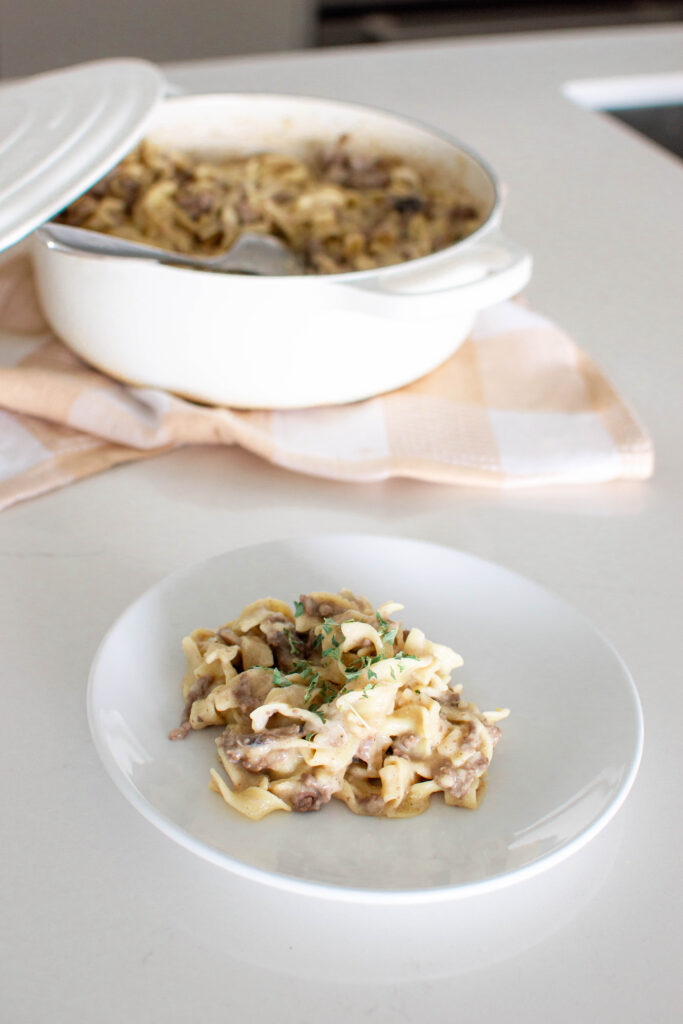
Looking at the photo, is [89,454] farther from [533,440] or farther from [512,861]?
[512,861]

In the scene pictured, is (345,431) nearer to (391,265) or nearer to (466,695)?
(391,265)

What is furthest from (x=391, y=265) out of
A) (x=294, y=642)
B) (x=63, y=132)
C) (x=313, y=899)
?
(x=313, y=899)

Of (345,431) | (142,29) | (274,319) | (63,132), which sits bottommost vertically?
(142,29)

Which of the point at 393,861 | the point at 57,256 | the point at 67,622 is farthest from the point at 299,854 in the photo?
the point at 57,256

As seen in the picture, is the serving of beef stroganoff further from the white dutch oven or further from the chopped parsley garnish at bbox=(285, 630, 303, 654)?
the white dutch oven

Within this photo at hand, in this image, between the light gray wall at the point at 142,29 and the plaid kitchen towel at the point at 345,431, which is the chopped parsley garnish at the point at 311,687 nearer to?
the plaid kitchen towel at the point at 345,431

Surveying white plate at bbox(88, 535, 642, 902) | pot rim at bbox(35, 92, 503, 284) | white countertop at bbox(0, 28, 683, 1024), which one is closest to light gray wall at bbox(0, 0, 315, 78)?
pot rim at bbox(35, 92, 503, 284)
